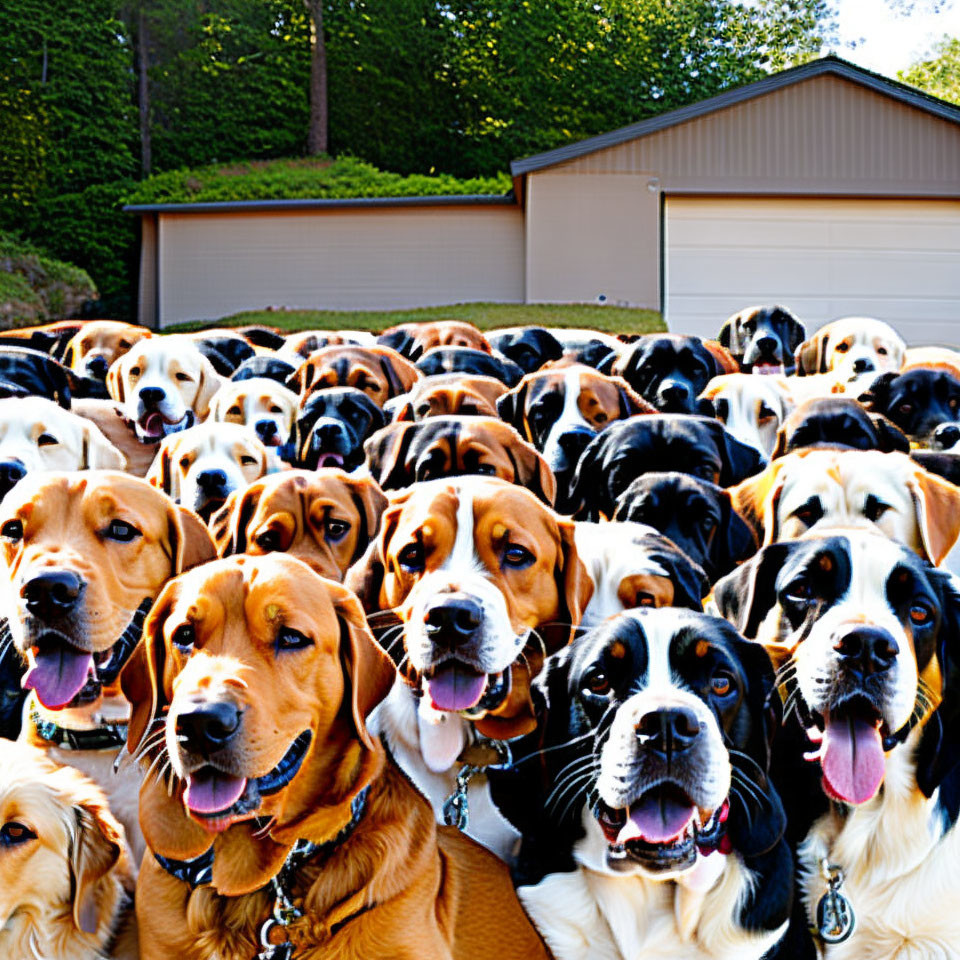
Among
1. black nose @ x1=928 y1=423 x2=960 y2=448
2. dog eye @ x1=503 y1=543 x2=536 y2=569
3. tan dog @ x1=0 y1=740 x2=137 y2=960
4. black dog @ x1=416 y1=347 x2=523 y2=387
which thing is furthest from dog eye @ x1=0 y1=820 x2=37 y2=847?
black nose @ x1=928 y1=423 x2=960 y2=448

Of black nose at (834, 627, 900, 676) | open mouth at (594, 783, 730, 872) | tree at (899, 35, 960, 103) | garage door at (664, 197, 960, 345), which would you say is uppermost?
tree at (899, 35, 960, 103)

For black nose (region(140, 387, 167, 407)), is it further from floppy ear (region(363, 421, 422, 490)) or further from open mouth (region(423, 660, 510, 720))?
open mouth (region(423, 660, 510, 720))

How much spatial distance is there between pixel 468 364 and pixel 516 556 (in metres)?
4.35

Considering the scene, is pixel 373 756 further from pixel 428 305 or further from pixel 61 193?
pixel 61 193

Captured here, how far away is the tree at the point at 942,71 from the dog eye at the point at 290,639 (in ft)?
239

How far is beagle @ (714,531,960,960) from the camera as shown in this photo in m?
4.80

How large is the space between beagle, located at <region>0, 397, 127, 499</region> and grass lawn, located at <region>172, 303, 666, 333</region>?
1768 cm

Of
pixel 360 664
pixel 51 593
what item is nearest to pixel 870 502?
pixel 360 664

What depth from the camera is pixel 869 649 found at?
177 inches

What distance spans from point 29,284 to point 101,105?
16.7 m

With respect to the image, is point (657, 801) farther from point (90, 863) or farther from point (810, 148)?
point (810, 148)

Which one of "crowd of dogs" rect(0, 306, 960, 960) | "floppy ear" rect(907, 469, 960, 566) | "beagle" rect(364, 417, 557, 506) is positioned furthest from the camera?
"beagle" rect(364, 417, 557, 506)

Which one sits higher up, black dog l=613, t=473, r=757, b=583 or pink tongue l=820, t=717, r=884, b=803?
black dog l=613, t=473, r=757, b=583

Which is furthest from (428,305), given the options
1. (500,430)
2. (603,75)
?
(500,430)
